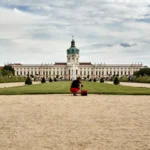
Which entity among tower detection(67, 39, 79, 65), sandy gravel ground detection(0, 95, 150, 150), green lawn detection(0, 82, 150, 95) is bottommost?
sandy gravel ground detection(0, 95, 150, 150)

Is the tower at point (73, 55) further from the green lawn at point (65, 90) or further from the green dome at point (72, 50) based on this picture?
the green lawn at point (65, 90)

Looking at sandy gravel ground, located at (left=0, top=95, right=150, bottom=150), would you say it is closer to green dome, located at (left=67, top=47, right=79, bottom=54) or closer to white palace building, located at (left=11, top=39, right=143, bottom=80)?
green dome, located at (left=67, top=47, right=79, bottom=54)

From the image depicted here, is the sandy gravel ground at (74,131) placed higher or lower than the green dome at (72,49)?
lower

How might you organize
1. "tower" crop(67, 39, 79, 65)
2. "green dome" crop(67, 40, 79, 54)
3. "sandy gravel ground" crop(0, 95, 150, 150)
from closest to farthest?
"sandy gravel ground" crop(0, 95, 150, 150) → "green dome" crop(67, 40, 79, 54) → "tower" crop(67, 39, 79, 65)

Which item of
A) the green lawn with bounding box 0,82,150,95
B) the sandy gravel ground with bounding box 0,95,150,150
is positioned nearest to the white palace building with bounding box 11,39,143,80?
the green lawn with bounding box 0,82,150,95

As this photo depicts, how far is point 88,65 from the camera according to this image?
423 feet

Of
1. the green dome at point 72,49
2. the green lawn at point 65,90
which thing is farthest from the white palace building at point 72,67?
the green lawn at point 65,90

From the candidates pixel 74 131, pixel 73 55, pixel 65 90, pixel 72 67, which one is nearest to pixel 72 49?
pixel 73 55

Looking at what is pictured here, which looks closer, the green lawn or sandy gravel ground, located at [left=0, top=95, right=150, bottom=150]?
sandy gravel ground, located at [left=0, top=95, right=150, bottom=150]

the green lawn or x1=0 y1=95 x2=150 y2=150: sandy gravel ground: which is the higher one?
the green lawn

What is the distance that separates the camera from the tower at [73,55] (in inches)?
4968

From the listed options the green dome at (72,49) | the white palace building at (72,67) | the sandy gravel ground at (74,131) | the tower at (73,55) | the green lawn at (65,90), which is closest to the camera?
the sandy gravel ground at (74,131)

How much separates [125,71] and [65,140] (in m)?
124

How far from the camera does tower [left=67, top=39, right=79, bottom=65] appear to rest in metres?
126
